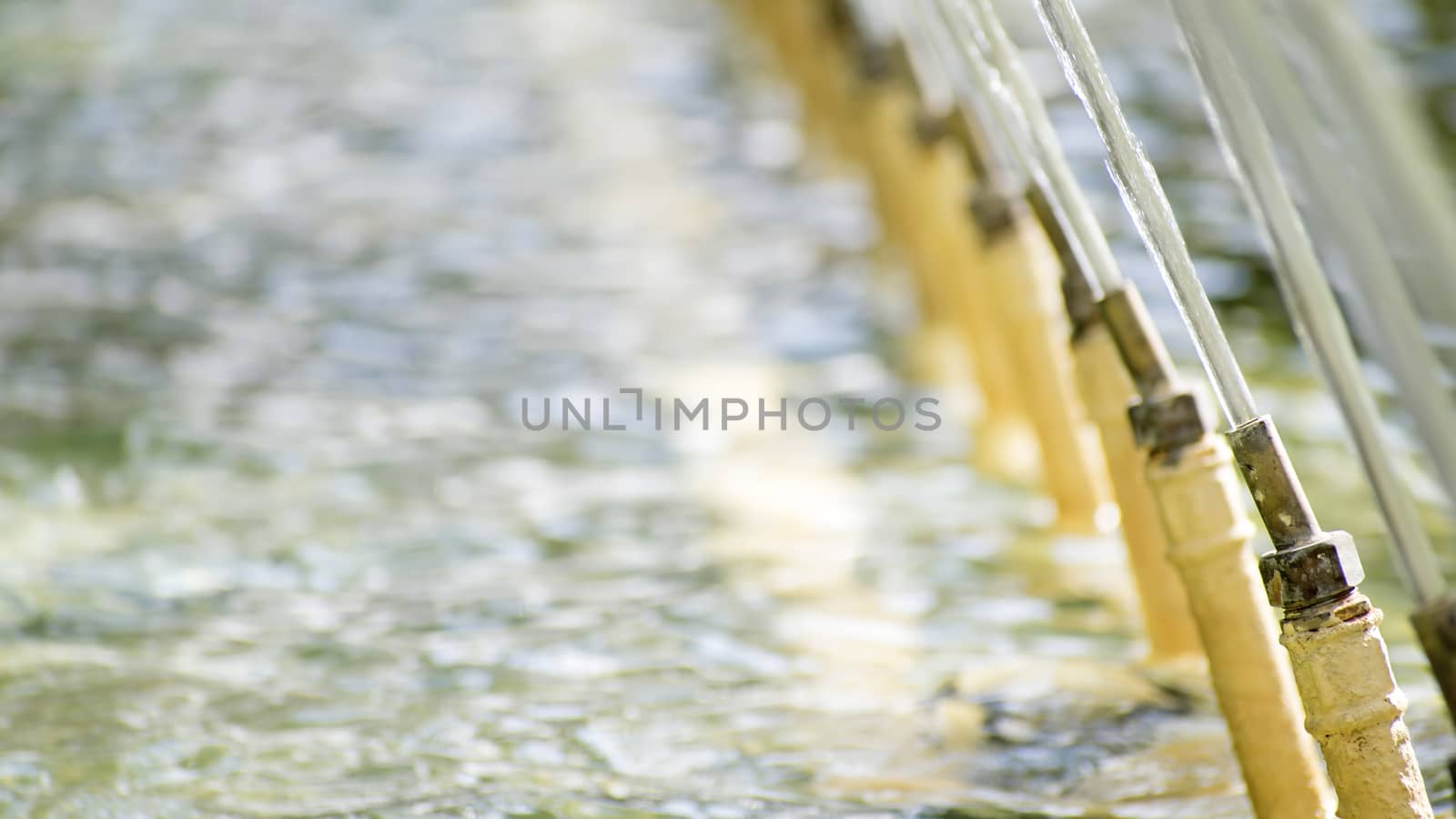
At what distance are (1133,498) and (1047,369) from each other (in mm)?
622

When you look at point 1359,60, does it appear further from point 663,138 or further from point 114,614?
point 663,138

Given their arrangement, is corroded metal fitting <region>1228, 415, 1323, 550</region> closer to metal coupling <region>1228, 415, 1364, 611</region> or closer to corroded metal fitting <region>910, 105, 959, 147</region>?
metal coupling <region>1228, 415, 1364, 611</region>

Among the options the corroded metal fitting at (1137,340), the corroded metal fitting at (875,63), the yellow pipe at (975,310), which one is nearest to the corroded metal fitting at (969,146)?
the yellow pipe at (975,310)

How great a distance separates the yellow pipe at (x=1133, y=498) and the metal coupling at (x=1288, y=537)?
481 millimetres

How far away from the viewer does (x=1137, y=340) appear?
1691 millimetres

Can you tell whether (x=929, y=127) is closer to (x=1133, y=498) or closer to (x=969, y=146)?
(x=969, y=146)

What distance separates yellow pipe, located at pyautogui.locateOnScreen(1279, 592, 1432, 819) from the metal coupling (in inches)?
0.6

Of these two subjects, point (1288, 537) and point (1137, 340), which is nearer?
point (1288, 537)

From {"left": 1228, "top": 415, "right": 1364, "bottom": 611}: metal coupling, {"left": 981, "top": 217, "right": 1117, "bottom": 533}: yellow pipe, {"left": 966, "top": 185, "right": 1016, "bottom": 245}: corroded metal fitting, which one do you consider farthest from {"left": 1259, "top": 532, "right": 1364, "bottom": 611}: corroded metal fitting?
{"left": 966, "top": 185, "right": 1016, "bottom": 245}: corroded metal fitting

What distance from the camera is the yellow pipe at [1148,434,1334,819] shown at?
1573 millimetres

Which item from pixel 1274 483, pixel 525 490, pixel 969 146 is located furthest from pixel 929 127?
pixel 1274 483

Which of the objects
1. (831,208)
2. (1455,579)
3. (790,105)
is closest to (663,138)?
(790,105)

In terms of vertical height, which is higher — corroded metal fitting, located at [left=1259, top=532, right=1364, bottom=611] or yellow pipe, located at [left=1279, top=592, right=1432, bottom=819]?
corroded metal fitting, located at [left=1259, top=532, right=1364, bottom=611]

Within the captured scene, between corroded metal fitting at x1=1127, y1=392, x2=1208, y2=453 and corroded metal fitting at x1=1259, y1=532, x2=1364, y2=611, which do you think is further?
corroded metal fitting at x1=1127, y1=392, x2=1208, y2=453
